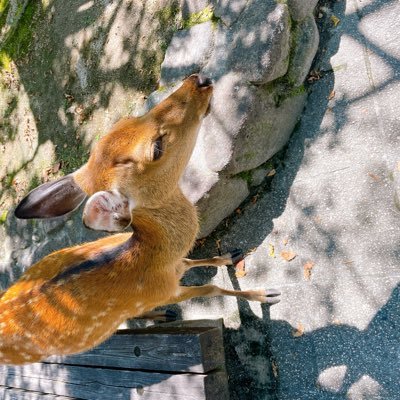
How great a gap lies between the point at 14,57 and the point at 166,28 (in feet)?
11.0

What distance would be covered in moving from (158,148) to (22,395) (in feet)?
10.4

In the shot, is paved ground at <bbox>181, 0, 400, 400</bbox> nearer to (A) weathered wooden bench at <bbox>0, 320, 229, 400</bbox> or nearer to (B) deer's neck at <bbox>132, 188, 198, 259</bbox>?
(A) weathered wooden bench at <bbox>0, 320, 229, 400</bbox>

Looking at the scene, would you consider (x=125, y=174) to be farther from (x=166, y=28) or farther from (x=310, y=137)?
(x=166, y=28)

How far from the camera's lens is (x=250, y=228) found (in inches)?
174

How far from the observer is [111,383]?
421 centimetres

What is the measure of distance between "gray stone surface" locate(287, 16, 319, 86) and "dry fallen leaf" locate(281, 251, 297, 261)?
1.42 meters

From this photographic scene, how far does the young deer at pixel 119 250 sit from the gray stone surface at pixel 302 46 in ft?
3.64

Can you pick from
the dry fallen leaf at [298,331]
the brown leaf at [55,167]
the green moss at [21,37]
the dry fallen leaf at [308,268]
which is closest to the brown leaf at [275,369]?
the dry fallen leaf at [298,331]

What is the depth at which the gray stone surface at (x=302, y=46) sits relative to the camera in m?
4.00

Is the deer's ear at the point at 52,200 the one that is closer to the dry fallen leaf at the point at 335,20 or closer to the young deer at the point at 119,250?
the young deer at the point at 119,250

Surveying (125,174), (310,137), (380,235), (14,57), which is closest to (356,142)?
(310,137)

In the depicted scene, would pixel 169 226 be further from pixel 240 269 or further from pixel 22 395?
pixel 22 395

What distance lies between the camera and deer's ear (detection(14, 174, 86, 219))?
3.33 metres

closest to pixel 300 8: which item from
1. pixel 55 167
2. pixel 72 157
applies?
pixel 72 157
